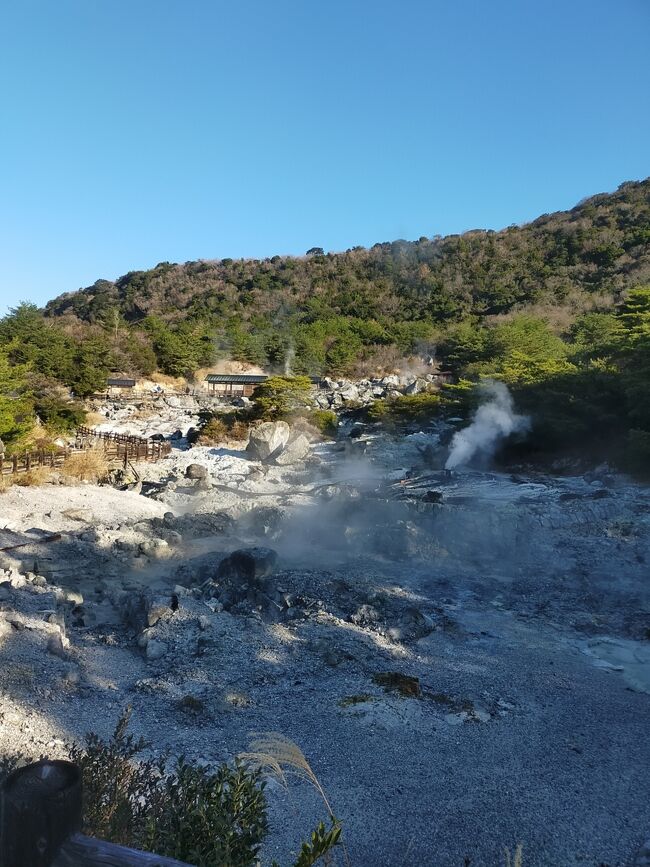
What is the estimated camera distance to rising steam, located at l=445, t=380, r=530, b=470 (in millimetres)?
22125

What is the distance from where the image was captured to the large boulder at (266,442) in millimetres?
25016

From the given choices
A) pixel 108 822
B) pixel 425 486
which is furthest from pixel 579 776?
pixel 425 486

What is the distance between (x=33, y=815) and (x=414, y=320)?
66184 millimetres


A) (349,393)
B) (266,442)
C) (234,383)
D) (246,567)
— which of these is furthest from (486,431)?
(234,383)

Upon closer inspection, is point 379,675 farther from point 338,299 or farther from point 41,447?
point 338,299

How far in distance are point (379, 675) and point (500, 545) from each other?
262 inches

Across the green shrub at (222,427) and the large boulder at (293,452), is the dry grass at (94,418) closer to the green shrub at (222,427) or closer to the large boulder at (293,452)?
the green shrub at (222,427)

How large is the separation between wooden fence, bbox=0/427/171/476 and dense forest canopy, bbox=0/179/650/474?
1.19m

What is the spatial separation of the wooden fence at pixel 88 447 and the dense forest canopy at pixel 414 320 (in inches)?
47.0

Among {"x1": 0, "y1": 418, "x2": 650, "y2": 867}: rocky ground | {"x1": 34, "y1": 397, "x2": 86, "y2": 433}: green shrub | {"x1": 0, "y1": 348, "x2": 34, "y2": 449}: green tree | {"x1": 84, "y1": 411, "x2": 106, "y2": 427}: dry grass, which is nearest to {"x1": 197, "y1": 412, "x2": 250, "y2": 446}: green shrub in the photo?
{"x1": 84, "y1": 411, "x2": 106, "y2": 427}: dry grass

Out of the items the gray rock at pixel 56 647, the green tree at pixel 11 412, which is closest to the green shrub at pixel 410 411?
the green tree at pixel 11 412

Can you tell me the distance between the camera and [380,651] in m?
8.36

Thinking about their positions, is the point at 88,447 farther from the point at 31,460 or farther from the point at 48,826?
the point at 48,826

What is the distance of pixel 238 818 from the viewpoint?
2.66 m
